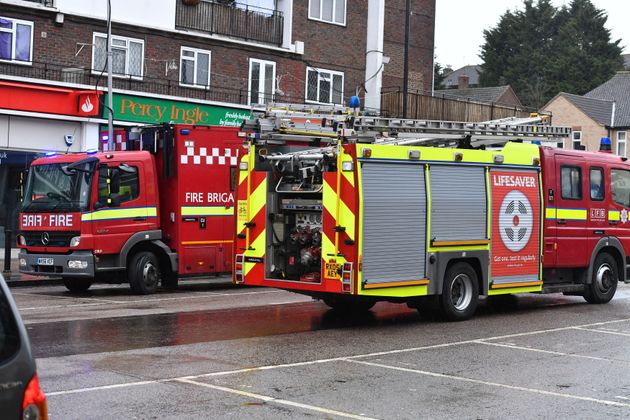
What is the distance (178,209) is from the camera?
1759cm

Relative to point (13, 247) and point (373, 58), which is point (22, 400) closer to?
point (13, 247)

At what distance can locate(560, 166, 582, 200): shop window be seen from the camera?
15.4 m

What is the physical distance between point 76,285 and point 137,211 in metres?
2.02

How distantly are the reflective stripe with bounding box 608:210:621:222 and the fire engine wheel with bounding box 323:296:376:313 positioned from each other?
4.75m

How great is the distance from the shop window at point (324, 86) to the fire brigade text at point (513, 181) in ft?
60.0

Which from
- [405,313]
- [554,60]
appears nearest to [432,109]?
[405,313]

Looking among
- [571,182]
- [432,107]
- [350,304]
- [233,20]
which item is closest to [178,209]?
[350,304]

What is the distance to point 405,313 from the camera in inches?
575

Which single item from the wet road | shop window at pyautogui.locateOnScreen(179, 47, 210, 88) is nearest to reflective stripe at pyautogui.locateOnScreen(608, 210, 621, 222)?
the wet road

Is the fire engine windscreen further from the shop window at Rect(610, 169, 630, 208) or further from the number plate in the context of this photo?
the shop window at Rect(610, 169, 630, 208)

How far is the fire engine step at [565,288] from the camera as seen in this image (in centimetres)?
1531

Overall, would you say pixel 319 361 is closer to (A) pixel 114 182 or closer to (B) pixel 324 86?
(A) pixel 114 182

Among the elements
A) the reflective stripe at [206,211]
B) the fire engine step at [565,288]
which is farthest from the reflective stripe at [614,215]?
the reflective stripe at [206,211]

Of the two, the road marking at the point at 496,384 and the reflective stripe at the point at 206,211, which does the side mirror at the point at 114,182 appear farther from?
the road marking at the point at 496,384
